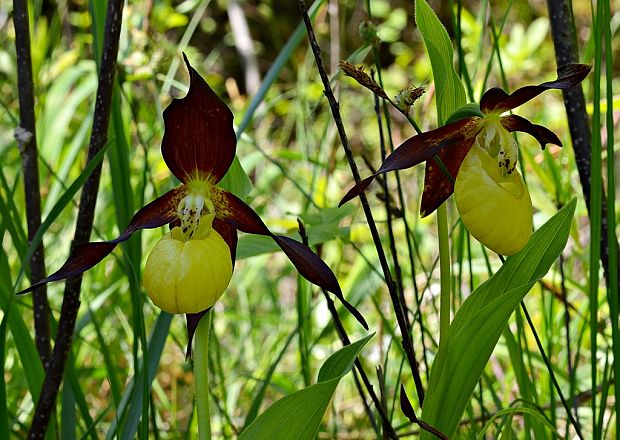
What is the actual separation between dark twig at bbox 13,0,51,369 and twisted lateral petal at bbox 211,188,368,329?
286 millimetres

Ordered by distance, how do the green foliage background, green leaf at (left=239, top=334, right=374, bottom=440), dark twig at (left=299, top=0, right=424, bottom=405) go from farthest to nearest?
the green foliage background → dark twig at (left=299, top=0, right=424, bottom=405) → green leaf at (left=239, top=334, right=374, bottom=440)

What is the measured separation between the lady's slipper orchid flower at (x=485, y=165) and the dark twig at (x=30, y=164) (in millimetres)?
436

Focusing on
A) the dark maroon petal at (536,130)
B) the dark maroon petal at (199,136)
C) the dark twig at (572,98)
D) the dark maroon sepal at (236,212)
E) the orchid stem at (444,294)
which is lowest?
the orchid stem at (444,294)

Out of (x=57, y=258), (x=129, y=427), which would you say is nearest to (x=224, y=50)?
(x=57, y=258)

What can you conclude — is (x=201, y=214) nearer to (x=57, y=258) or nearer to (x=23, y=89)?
(x=23, y=89)

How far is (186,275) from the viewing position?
0.59m

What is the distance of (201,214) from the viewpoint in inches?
26.0

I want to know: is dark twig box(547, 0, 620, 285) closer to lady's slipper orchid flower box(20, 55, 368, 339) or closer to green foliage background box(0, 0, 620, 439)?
green foliage background box(0, 0, 620, 439)

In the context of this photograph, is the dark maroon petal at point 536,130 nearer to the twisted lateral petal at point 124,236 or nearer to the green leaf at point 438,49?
the green leaf at point 438,49

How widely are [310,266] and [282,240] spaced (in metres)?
0.03

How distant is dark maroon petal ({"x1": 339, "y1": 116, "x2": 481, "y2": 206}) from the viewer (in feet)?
2.04

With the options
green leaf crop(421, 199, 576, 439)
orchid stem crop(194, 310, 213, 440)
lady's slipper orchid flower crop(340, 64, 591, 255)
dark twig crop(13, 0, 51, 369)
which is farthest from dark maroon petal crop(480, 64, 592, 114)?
dark twig crop(13, 0, 51, 369)

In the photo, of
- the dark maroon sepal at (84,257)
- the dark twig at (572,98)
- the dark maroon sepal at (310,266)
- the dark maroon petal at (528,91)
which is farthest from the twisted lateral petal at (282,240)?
the dark twig at (572,98)

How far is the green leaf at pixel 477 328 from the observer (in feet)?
2.00
